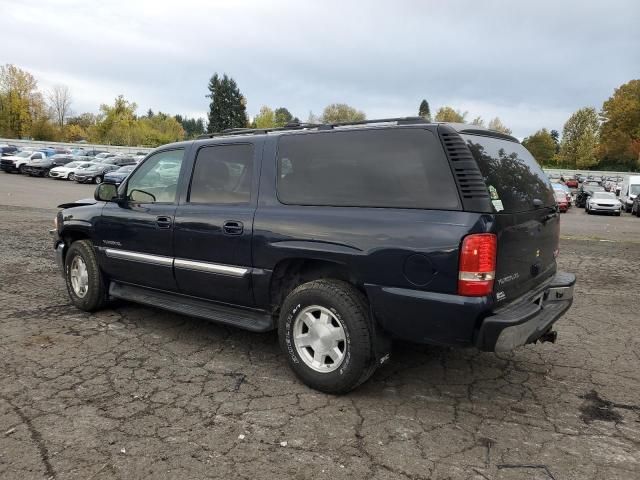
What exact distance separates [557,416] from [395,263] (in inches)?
59.2

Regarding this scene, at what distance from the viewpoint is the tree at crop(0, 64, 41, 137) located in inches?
2542

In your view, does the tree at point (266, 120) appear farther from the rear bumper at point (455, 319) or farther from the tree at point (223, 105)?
the rear bumper at point (455, 319)

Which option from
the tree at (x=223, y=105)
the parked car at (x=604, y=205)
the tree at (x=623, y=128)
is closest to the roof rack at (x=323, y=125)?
the parked car at (x=604, y=205)

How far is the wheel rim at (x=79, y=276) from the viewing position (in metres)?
5.34

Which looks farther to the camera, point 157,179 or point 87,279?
point 87,279

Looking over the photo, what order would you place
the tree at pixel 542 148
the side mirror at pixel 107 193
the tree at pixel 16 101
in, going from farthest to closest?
the tree at pixel 542 148 → the tree at pixel 16 101 → the side mirror at pixel 107 193

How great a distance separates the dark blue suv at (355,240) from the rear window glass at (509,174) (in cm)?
1

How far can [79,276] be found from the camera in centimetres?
542

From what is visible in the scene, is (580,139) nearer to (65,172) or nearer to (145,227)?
(65,172)

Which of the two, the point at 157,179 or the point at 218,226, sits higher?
the point at 157,179

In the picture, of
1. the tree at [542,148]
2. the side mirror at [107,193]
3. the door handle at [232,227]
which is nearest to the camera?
the door handle at [232,227]

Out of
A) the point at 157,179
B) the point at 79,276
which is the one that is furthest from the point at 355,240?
the point at 79,276

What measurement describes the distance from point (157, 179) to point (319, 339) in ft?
7.73

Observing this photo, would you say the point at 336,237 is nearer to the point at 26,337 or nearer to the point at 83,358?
the point at 83,358
